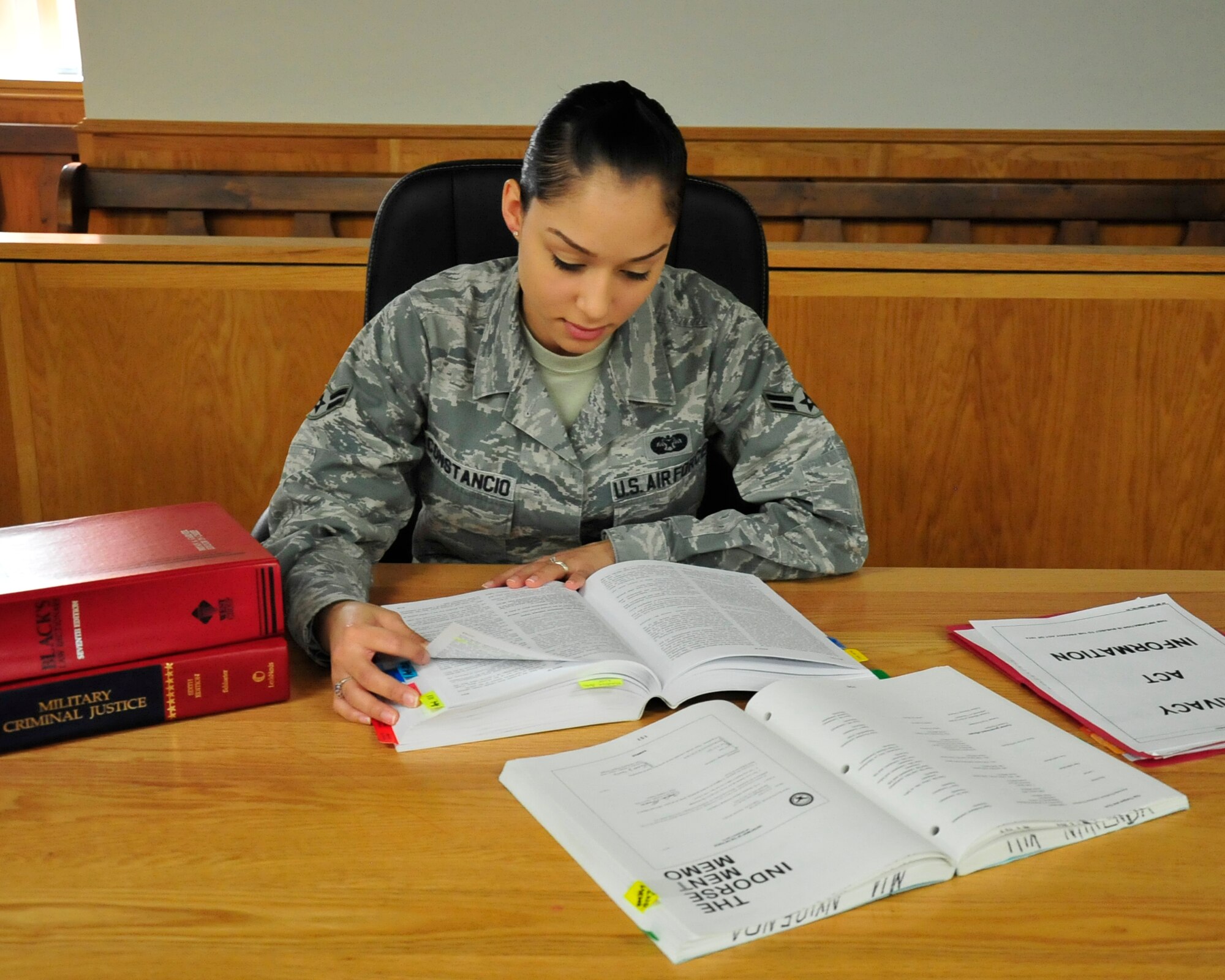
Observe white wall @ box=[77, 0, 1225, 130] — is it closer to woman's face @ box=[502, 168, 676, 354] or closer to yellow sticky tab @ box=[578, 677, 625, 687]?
woman's face @ box=[502, 168, 676, 354]

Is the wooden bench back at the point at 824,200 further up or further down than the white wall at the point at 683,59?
further down

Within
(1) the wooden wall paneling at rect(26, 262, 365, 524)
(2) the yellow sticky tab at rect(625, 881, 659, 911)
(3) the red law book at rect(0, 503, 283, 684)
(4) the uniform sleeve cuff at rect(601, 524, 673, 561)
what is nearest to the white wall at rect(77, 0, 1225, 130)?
(1) the wooden wall paneling at rect(26, 262, 365, 524)

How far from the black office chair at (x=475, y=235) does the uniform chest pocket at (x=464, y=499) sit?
110 millimetres

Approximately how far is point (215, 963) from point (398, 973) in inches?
3.8

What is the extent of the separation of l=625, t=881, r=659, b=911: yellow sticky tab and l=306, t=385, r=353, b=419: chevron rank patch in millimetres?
698

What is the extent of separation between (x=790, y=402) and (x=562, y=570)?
371 mm

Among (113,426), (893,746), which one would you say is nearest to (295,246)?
(113,426)

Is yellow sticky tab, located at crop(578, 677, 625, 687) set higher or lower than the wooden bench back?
lower

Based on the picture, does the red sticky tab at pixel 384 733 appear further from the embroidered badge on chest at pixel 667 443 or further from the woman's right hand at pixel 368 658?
the embroidered badge on chest at pixel 667 443

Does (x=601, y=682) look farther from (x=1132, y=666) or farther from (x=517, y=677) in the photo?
(x=1132, y=666)

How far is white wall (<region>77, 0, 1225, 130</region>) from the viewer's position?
2746 millimetres

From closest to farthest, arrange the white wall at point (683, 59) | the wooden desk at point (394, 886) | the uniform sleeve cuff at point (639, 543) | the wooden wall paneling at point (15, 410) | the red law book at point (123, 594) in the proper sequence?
the wooden desk at point (394, 886) → the red law book at point (123, 594) → the uniform sleeve cuff at point (639, 543) → the wooden wall paneling at point (15, 410) → the white wall at point (683, 59)

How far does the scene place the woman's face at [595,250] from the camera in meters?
1.07

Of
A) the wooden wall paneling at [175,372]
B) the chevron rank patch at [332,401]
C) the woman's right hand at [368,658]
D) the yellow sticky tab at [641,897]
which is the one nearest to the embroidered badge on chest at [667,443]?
the chevron rank patch at [332,401]
